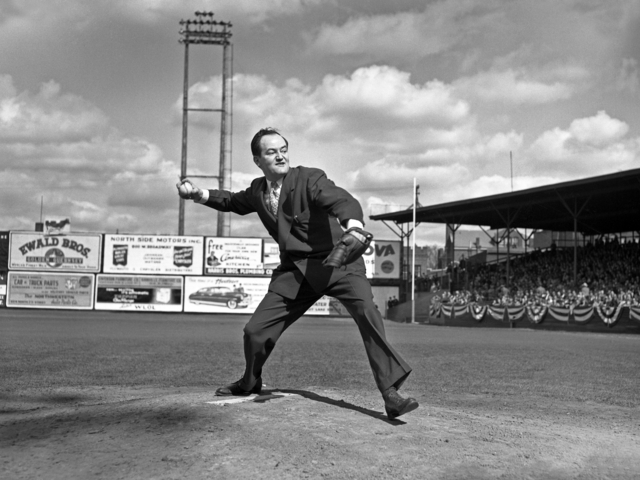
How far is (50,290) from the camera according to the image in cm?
4209

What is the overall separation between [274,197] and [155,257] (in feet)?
126

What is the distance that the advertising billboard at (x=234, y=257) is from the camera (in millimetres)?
41969

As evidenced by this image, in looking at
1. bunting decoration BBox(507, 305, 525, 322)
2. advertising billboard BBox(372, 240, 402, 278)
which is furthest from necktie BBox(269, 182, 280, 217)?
advertising billboard BBox(372, 240, 402, 278)

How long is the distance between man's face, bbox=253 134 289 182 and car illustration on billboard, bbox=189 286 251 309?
124 feet

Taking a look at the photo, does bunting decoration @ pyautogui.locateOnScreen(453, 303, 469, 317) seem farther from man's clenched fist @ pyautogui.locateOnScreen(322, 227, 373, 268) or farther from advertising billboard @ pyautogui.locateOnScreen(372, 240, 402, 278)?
man's clenched fist @ pyautogui.locateOnScreen(322, 227, 373, 268)

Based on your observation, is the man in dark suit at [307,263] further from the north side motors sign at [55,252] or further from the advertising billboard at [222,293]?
the north side motors sign at [55,252]

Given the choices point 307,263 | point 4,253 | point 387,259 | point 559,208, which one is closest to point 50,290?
point 4,253

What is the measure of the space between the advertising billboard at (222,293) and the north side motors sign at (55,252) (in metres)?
6.01

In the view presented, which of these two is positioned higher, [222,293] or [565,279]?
[565,279]

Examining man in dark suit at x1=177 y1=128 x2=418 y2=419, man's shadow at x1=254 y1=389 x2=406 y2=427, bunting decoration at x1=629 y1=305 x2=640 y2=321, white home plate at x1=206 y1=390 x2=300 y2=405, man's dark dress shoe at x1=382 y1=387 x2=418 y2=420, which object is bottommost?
man's shadow at x1=254 y1=389 x2=406 y2=427

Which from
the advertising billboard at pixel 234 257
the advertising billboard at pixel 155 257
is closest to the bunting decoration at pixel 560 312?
the advertising billboard at pixel 234 257

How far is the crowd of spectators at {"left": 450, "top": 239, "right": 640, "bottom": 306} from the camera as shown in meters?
28.7

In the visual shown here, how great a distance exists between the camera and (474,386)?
27.1 ft

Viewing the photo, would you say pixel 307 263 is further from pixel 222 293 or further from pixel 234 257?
pixel 222 293
